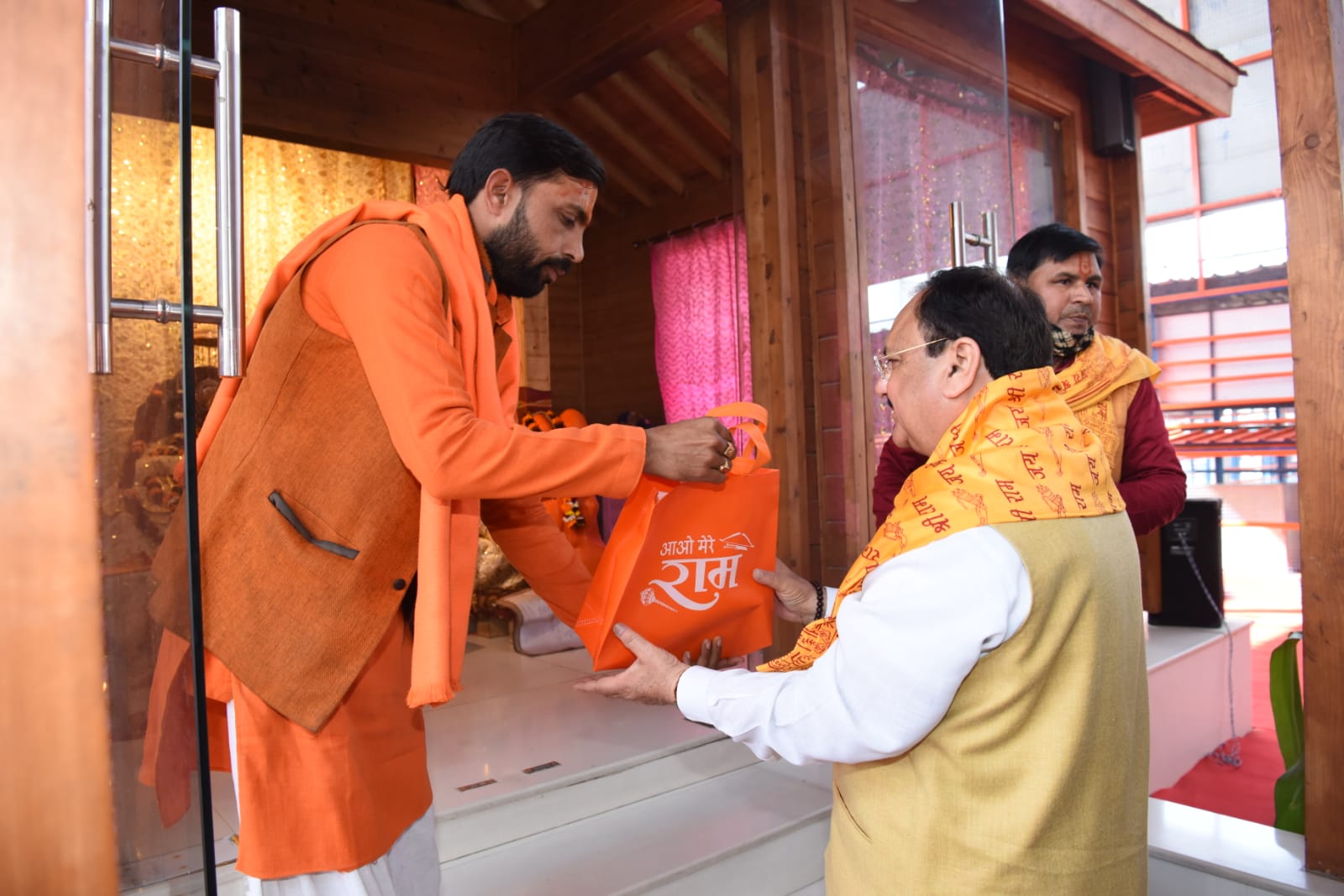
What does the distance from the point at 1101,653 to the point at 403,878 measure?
102cm

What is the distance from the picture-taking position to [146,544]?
729mm

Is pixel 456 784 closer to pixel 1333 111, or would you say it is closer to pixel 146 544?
pixel 146 544

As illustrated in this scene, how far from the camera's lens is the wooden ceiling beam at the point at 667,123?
266 inches

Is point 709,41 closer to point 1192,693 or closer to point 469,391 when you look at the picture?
point 1192,693

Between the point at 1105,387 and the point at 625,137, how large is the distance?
577 centimetres

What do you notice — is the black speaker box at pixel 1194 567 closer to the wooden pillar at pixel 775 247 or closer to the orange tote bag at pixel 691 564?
the wooden pillar at pixel 775 247

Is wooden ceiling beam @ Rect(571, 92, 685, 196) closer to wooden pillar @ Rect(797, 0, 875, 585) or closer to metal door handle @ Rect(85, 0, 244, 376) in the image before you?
wooden pillar @ Rect(797, 0, 875, 585)

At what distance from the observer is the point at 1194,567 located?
4770mm

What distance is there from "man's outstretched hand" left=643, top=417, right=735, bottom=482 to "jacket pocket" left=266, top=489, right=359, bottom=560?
0.45 metres

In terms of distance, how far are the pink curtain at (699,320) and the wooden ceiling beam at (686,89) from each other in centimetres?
93

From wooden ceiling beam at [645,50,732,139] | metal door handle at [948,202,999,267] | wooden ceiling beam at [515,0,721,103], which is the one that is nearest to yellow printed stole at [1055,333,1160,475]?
metal door handle at [948,202,999,267]

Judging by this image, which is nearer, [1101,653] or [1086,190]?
[1101,653]

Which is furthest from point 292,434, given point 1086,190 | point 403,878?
point 1086,190

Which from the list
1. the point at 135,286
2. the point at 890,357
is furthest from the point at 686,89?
the point at 135,286
